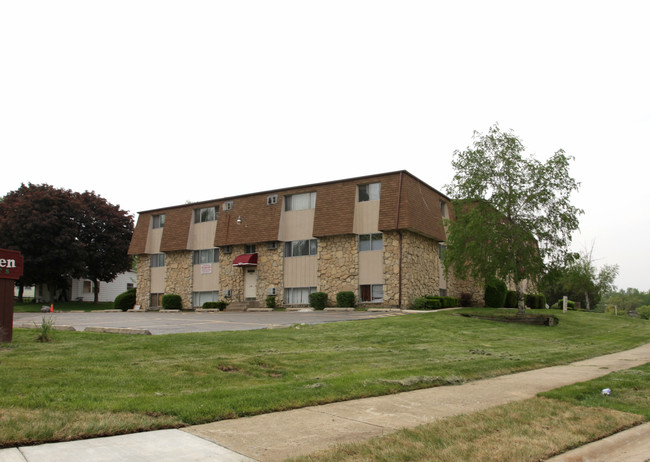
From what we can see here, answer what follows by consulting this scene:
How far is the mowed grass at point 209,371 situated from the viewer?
561 cm

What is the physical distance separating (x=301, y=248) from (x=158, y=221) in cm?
1399

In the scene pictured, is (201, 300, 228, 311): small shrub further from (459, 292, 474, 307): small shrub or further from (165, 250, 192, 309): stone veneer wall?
(459, 292, 474, 307): small shrub

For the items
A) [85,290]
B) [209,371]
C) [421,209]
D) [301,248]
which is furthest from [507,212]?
[85,290]

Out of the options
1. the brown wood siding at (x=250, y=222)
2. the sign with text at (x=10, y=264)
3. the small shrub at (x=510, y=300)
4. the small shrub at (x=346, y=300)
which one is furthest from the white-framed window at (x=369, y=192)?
the sign with text at (x=10, y=264)

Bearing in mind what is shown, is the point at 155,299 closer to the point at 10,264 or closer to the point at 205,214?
the point at 205,214

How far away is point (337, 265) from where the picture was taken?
29781 millimetres

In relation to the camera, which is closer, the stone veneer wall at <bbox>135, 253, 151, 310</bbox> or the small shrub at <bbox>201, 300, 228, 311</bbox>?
the small shrub at <bbox>201, 300, 228, 311</bbox>

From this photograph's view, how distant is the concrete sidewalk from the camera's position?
173 inches

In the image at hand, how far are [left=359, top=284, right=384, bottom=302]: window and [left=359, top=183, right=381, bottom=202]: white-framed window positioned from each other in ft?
16.2

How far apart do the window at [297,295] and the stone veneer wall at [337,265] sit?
3.63ft

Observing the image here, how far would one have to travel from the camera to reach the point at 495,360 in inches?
440

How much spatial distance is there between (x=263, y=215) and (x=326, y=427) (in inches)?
1089

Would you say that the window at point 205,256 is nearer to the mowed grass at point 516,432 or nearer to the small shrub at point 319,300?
the small shrub at point 319,300

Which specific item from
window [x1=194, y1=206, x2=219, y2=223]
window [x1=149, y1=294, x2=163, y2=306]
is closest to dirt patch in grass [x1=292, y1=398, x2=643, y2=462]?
window [x1=194, y1=206, x2=219, y2=223]
